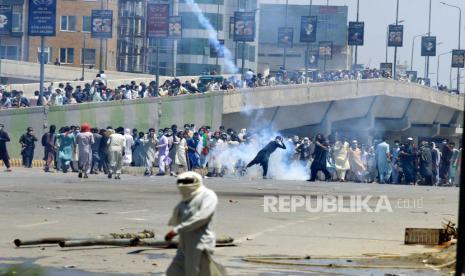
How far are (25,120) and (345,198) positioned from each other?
1646 cm

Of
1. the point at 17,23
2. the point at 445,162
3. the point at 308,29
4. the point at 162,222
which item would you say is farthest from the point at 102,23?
the point at 162,222

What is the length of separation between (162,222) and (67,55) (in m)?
88.5

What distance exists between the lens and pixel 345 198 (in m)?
31.1

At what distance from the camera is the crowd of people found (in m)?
40.2

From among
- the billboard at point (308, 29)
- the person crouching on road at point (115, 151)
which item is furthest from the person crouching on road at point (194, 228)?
the billboard at point (308, 29)

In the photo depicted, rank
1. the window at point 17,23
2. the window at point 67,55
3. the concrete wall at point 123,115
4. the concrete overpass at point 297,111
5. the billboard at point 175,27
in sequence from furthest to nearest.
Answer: the window at point 67,55, the window at point 17,23, the billboard at point 175,27, the concrete overpass at point 297,111, the concrete wall at point 123,115

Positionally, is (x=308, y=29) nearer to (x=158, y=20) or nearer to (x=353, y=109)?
(x=353, y=109)

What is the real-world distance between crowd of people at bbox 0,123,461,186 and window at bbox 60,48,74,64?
201 ft

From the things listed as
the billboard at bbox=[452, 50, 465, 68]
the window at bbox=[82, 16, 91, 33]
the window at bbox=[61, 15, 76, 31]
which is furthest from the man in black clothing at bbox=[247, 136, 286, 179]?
the billboard at bbox=[452, 50, 465, 68]

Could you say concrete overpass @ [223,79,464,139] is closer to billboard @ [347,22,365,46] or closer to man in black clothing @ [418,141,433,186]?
billboard @ [347,22,365,46]

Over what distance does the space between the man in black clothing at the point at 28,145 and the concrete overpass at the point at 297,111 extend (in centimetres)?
212

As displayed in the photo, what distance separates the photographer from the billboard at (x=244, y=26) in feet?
230

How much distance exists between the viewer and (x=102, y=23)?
215 feet

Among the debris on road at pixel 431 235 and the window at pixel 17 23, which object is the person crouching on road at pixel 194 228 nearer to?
the debris on road at pixel 431 235
